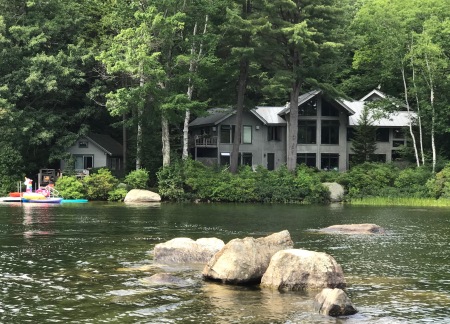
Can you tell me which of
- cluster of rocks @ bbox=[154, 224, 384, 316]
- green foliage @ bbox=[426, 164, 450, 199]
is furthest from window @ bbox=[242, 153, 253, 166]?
cluster of rocks @ bbox=[154, 224, 384, 316]

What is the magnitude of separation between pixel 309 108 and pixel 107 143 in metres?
20.8

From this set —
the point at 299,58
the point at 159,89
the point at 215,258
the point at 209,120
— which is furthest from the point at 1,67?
the point at 215,258

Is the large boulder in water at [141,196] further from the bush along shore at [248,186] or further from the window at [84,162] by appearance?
the window at [84,162]

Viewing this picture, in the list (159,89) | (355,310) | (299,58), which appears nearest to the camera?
(355,310)

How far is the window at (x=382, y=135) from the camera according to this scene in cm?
6925

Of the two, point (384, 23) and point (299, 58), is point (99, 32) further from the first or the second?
point (384, 23)

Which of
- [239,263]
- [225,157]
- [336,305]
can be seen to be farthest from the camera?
[225,157]

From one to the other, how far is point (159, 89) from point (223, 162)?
1626cm

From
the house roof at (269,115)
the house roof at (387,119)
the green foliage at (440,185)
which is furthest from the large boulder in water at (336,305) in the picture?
the house roof at (387,119)

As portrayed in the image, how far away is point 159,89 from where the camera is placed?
53.7m

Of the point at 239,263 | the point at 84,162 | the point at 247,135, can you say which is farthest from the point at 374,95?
the point at 239,263

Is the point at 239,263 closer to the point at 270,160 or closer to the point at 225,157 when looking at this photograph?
the point at 225,157

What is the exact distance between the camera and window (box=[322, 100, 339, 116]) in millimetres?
67188

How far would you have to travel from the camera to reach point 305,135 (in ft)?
222
